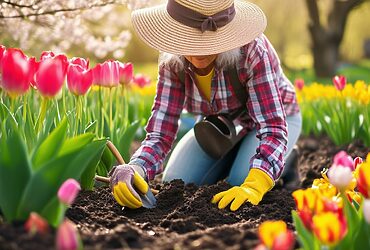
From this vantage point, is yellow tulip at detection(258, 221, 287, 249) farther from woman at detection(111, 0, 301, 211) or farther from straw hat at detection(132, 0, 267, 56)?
straw hat at detection(132, 0, 267, 56)

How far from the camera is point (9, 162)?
1812mm

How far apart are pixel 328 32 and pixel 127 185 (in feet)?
32.7

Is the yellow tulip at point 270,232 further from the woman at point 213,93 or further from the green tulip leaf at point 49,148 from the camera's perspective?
the woman at point 213,93

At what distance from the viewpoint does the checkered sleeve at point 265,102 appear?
286 centimetres

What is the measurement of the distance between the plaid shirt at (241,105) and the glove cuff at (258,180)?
3cm

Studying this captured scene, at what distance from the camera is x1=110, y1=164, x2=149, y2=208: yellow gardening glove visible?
2.52 meters

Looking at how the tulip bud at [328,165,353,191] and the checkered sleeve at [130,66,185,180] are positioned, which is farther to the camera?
the checkered sleeve at [130,66,185,180]

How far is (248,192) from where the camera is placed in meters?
2.58

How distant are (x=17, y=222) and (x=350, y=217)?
876 millimetres

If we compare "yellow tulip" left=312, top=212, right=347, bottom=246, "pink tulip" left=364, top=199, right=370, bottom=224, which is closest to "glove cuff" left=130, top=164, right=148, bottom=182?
"pink tulip" left=364, top=199, right=370, bottom=224

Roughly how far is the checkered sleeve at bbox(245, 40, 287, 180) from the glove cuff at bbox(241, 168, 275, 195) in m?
0.11

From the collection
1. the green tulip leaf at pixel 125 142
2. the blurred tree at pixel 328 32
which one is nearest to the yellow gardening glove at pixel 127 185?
the green tulip leaf at pixel 125 142

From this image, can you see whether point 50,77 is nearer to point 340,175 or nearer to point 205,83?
point 340,175

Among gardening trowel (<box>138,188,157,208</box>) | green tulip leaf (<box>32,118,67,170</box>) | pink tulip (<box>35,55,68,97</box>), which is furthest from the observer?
gardening trowel (<box>138,188,157,208</box>)
